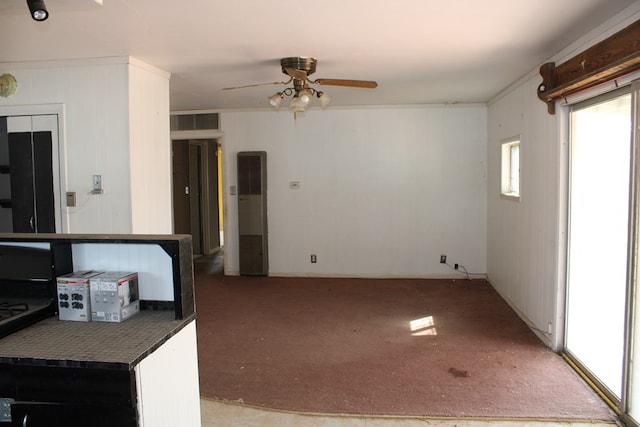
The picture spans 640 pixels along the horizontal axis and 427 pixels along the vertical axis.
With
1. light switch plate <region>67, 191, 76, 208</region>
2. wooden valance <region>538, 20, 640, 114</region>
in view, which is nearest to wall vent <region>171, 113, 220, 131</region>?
light switch plate <region>67, 191, 76, 208</region>

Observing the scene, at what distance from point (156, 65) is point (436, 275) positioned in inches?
169

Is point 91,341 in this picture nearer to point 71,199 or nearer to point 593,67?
point 71,199

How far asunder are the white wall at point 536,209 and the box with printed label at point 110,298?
2.97 meters

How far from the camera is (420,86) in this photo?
15.9 feet

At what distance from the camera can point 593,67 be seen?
2797mm

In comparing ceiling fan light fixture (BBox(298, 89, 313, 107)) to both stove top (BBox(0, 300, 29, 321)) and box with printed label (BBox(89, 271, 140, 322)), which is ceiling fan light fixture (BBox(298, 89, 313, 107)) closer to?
box with printed label (BBox(89, 271, 140, 322))

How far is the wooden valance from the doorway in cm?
576

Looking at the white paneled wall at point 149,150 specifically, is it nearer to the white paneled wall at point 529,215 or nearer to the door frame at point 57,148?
the door frame at point 57,148

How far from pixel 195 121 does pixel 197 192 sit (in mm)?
1949

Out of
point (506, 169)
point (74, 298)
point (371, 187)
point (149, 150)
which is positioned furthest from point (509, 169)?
point (74, 298)

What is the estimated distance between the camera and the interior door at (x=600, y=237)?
8.93 feet

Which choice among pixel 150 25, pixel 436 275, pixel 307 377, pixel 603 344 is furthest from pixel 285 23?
pixel 436 275

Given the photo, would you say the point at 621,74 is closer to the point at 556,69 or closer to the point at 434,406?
the point at 556,69

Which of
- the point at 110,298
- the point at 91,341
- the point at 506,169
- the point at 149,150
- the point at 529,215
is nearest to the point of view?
the point at 91,341
